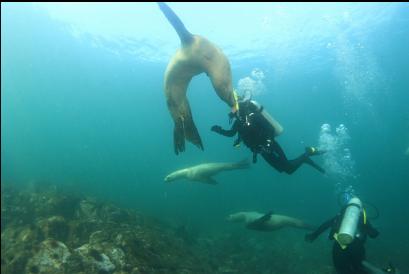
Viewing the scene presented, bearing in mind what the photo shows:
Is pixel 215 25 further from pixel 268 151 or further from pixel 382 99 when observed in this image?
pixel 382 99

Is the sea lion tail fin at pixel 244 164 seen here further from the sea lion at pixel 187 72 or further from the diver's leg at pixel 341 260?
the sea lion at pixel 187 72

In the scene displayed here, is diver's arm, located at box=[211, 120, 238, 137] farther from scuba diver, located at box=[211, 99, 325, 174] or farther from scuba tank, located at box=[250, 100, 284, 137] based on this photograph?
scuba tank, located at box=[250, 100, 284, 137]

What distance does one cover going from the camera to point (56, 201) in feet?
35.9

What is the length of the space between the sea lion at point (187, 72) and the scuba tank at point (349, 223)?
8.25 ft

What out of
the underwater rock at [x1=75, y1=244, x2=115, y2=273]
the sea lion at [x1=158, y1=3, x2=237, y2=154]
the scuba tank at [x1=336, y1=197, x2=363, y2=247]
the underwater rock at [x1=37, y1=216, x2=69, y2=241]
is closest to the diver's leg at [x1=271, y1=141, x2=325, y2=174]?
the scuba tank at [x1=336, y1=197, x2=363, y2=247]

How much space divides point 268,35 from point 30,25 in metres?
20.2

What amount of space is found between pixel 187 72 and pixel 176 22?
0.74m

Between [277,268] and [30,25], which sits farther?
[30,25]

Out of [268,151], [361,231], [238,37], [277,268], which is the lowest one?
[277,268]

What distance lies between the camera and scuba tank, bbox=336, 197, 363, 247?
5230mm

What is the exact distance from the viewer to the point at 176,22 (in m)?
4.38

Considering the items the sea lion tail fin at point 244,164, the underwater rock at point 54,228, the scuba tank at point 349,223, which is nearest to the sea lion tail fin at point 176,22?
the scuba tank at point 349,223

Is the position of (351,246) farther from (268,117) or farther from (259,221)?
(259,221)

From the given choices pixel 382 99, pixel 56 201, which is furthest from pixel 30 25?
pixel 382 99
